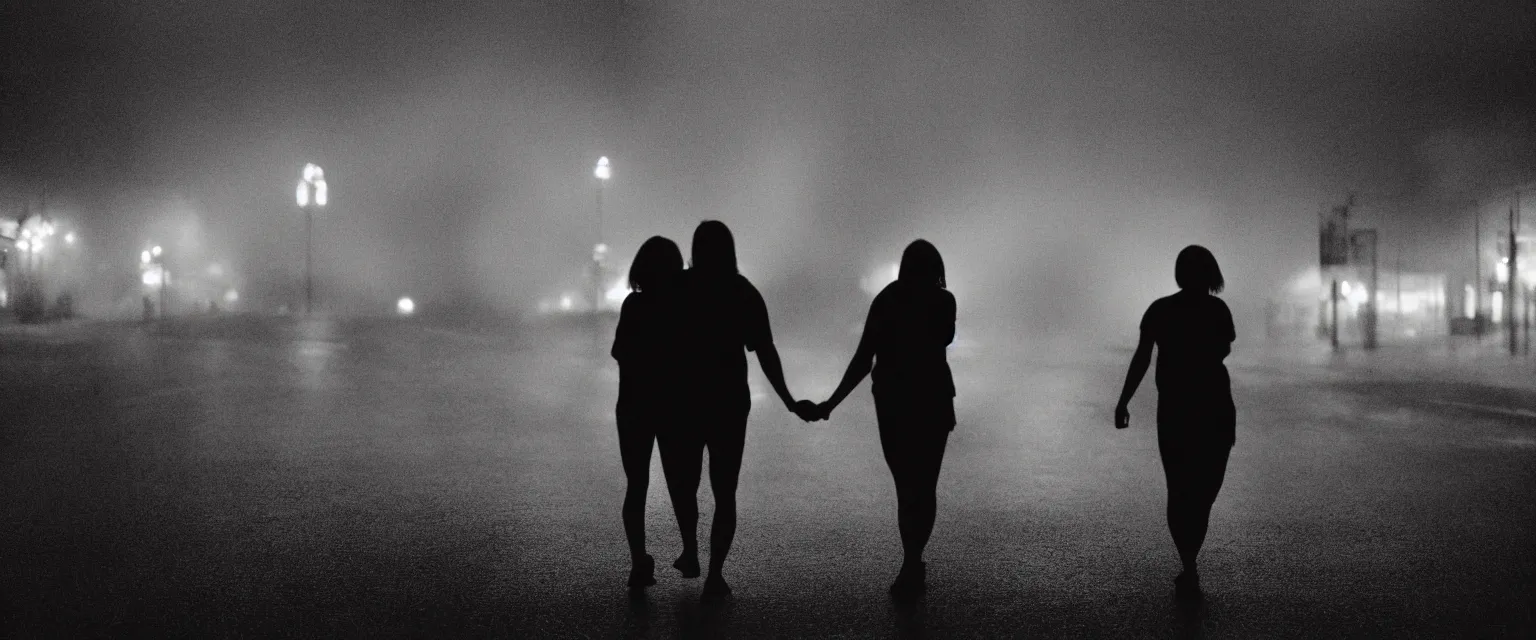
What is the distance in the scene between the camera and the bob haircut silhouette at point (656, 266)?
204 inches

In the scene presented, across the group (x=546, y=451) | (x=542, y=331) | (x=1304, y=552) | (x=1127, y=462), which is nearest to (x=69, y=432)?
(x=546, y=451)

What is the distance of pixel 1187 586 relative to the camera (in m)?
5.25

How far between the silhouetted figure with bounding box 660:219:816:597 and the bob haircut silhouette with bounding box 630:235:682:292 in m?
0.11

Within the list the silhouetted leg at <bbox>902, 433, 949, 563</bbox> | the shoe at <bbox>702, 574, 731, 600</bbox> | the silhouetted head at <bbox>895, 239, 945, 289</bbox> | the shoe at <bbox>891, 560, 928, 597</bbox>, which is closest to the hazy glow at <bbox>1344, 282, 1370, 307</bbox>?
the silhouetted head at <bbox>895, 239, 945, 289</bbox>

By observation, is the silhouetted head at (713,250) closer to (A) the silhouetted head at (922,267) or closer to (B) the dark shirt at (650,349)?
(B) the dark shirt at (650,349)

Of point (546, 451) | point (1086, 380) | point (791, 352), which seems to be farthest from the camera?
point (791, 352)

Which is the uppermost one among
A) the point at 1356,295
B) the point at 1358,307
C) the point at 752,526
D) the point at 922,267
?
the point at 1356,295

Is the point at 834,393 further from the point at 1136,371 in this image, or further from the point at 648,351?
the point at 1136,371

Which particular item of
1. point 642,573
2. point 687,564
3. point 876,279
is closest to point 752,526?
point 687,564

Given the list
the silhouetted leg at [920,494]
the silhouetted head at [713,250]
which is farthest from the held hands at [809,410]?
the silhouetted head at [713,250]

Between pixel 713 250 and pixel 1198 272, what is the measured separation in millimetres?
2709

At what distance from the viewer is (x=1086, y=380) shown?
20734 mm

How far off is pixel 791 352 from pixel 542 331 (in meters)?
12.5

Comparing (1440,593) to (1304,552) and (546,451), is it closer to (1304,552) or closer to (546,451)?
(1304,552)
